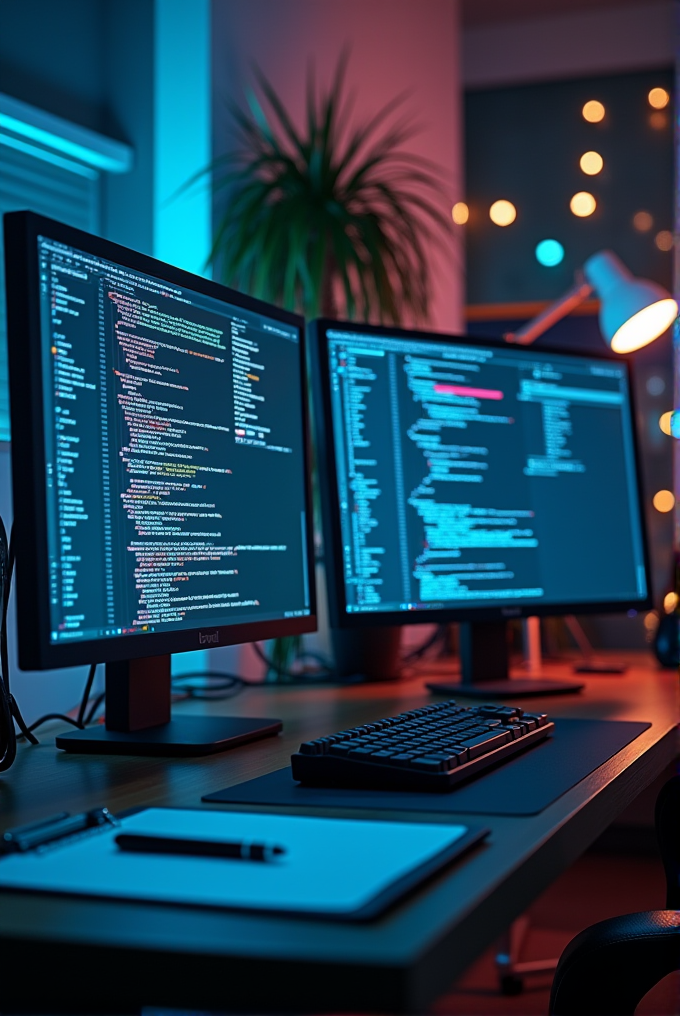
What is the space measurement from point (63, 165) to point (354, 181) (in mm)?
623

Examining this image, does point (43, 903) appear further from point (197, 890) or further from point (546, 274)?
point (546, 274)

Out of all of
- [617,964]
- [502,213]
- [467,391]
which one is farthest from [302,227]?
[502,213]

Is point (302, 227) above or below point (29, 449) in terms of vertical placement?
above

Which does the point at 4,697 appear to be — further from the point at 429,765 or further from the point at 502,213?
the point at 502,213

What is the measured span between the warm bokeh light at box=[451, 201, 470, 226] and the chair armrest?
3.19 metres

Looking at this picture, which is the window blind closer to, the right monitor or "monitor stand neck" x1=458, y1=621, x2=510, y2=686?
the right monitor

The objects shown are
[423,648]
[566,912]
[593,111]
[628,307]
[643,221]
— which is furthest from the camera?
[593,111]

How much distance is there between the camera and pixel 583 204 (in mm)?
3844

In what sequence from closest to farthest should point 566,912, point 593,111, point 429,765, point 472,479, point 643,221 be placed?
point 429,765 < point 472,479 < point 566,912 < point 643,221 < point 593,111

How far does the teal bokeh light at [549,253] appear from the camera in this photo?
3.86 meters

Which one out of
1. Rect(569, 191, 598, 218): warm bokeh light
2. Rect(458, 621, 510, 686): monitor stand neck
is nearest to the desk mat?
Rect(458, 621, 510, 686): monitor stand neck

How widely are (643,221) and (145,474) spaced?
315 centimetres

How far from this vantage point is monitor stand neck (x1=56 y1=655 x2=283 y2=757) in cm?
105

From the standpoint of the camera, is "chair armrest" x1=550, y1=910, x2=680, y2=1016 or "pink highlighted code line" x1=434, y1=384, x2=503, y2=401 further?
"pink highlighted code line" x1=434, y1=384, x2=503, y2=401
